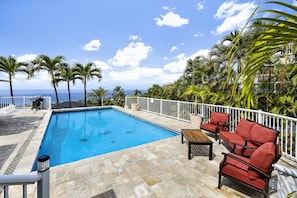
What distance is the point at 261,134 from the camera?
3.52 metres

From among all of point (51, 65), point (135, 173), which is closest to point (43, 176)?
point (135, 173)

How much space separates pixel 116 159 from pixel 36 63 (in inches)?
527

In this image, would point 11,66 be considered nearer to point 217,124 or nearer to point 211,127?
point 211,127

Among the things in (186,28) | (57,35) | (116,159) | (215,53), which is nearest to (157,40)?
(186,28)

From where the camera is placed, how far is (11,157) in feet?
12.5

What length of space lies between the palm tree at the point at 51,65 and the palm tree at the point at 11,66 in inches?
56.3

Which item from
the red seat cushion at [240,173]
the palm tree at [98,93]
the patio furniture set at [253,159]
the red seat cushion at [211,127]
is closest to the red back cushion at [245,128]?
the patio furniture set at [253,159]

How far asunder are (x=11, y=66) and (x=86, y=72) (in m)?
6.08

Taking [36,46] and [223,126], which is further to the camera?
[36,46]

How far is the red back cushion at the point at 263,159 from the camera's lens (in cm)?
225

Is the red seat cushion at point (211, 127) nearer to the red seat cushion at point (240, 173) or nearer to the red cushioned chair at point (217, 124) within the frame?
the red cushioned chair at point (217, 124)

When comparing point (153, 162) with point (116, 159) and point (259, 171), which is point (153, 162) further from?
point (259, 171)

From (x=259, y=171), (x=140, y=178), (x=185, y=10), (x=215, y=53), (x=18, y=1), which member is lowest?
(x=140, y=178)

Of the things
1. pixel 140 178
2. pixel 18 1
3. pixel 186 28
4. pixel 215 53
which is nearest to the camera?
pixel 140 178
